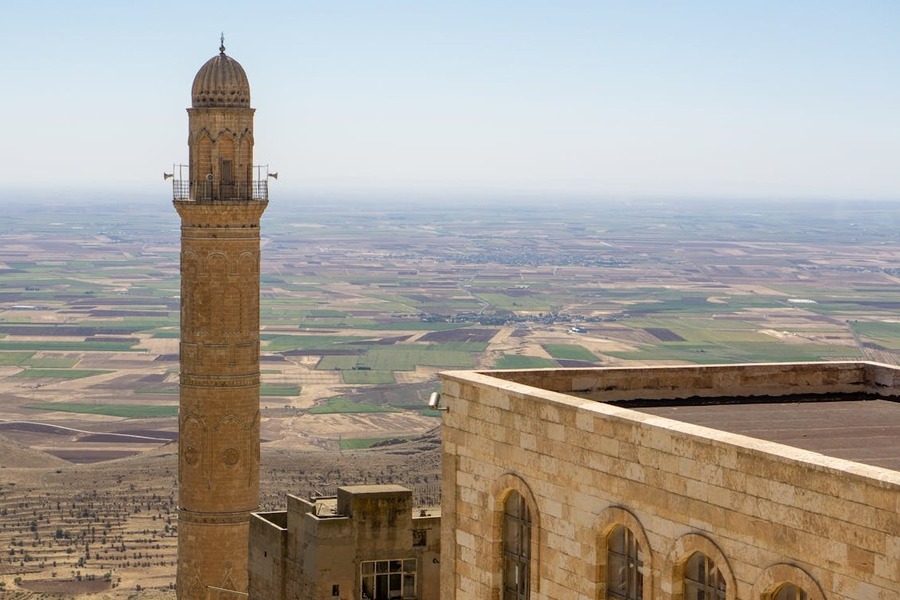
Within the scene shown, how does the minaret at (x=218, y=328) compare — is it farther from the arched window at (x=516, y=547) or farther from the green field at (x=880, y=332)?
the green field at (x=880, y=332)

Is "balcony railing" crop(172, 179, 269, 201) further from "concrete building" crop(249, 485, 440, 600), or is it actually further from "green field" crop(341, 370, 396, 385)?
"green field" crop(341, 370, 396, 385)

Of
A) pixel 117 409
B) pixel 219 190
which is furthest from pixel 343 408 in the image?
pixel 219 190

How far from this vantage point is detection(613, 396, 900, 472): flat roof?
46.0ft

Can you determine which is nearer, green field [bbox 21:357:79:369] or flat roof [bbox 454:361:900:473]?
flat roof [bbox 454:361:900:473]

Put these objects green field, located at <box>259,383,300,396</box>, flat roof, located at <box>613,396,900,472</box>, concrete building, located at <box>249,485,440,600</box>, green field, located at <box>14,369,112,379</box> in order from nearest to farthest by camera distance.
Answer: flat roof, located at <box>613,396,900,472</box> → concrete building, located at <box>249,485,440,600</box> → green field, located at <box>259,383,300,396</box> → green field, located at <box>14,369,112,379</box>

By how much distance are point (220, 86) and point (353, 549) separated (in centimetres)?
1242

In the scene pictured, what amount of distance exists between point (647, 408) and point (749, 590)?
16.9 ft

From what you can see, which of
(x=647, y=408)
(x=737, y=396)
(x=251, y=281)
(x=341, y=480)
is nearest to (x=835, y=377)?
(x=737, y=396)

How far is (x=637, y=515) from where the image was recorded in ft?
Answer: 44.5

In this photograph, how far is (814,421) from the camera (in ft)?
51.4

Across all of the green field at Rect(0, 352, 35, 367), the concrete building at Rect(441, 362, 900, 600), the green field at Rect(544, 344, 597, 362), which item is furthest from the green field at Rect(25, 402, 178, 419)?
the concrete building at Rect(441, 362, 900, 600)

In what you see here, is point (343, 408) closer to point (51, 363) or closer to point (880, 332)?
point (51, 363)

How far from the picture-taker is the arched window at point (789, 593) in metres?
11.9

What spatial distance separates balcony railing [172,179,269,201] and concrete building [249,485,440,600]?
9243mm
